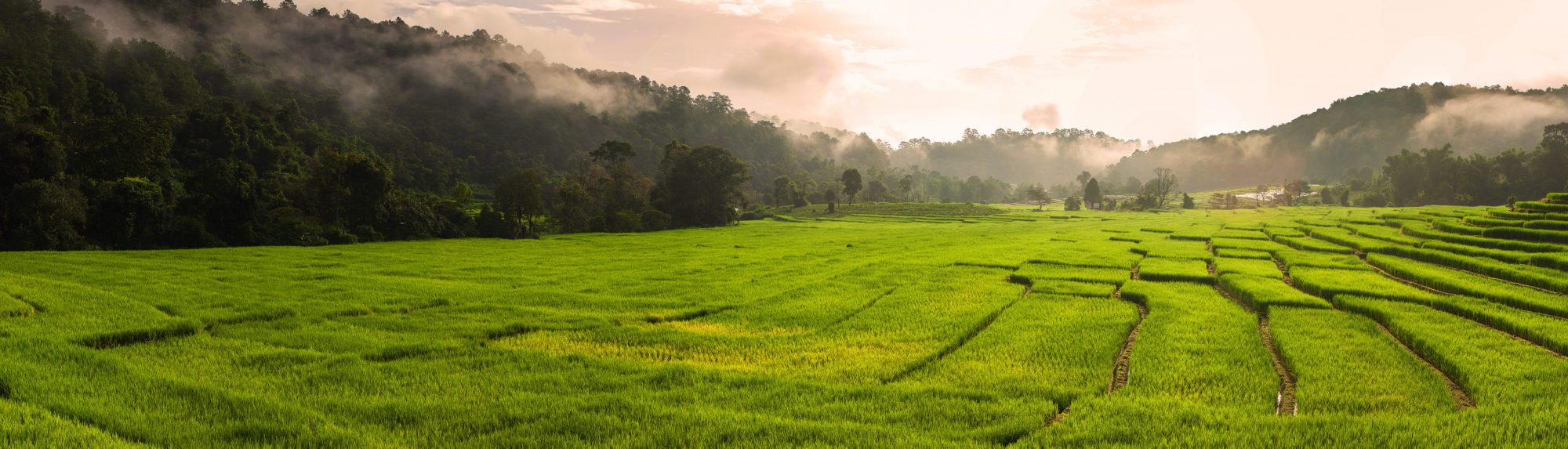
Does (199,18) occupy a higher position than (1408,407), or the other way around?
(199,18)

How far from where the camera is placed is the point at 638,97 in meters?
200

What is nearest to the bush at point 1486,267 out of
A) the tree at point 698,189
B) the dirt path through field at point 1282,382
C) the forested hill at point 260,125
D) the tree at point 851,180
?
the dirt path through field at point 1282,382

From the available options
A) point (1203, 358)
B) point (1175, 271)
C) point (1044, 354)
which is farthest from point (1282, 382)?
point (1175, 271)

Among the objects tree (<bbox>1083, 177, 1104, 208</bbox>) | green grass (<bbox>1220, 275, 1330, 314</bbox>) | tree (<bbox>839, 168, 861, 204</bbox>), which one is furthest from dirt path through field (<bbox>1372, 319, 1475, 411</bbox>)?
tree (<bbox>1083, 177, 1104, 208</bbox>)

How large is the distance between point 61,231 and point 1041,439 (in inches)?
1574

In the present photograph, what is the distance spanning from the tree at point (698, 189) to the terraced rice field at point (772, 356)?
169 ft

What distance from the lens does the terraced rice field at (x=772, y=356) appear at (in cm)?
728

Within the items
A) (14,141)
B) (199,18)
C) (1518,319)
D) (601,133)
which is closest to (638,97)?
(601,133)

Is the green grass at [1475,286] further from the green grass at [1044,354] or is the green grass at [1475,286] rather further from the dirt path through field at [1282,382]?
the green grass at [1044,354]

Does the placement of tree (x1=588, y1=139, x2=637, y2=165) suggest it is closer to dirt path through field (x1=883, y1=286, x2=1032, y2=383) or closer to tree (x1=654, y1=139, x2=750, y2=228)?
tree (x1=654, y1=139, x2=750, y2=228)

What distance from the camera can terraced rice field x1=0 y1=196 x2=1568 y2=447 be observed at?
23.9ft

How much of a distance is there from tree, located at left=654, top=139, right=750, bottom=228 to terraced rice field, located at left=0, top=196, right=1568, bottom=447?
51595 mm

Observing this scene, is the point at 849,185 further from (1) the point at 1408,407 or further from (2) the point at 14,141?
(1) the point at 1408,407

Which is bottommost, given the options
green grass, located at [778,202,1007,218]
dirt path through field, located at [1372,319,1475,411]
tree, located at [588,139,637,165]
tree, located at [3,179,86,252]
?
dirt path through field, located at [1372,319,1475,411]
